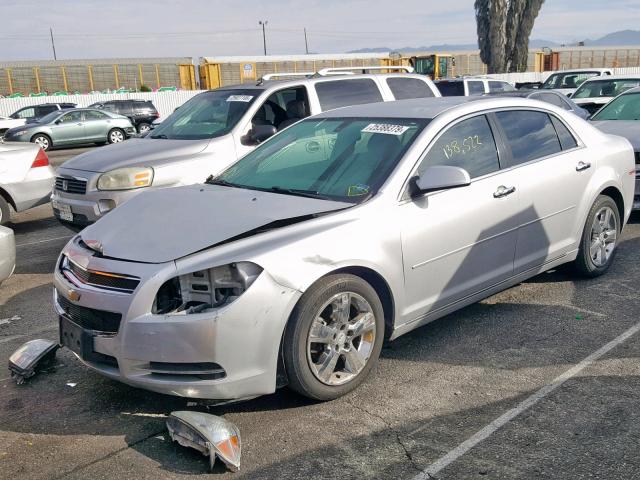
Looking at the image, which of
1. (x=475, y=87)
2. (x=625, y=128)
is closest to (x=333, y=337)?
(x=625, y=128)

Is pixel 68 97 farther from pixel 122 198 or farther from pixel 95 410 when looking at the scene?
pixel 95 410

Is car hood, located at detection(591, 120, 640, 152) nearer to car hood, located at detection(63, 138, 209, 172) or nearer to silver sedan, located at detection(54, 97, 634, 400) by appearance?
silver sedan, located at detection(54, 97, 634, 400)

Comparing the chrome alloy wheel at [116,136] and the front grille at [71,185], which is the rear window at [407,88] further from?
the chrome alloy wheel at [116,136]

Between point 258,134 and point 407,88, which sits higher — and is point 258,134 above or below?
below

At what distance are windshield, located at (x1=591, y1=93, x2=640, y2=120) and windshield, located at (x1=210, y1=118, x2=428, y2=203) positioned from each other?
18.7 ft

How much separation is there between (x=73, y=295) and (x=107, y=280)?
27 cm

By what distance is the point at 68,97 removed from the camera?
1347 inches

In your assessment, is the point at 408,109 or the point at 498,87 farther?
the point at 498,87

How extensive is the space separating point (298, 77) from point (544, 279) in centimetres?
423

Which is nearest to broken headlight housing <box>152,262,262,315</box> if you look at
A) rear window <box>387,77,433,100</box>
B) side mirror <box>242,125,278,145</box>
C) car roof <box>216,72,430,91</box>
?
side mirror <box>242,125,278,145</box>

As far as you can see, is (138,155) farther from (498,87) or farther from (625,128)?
(498,87)

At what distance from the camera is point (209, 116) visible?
800cm

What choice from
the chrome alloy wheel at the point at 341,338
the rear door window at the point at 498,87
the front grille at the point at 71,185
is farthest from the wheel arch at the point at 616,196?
the rear door window at the point at 498,87

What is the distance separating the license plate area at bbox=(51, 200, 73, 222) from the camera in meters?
7.18
